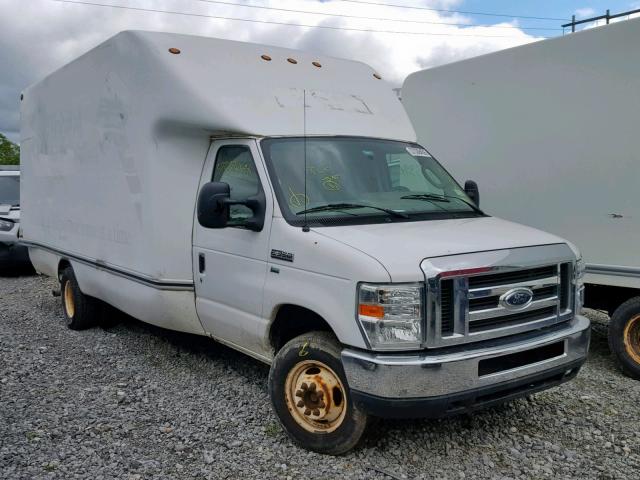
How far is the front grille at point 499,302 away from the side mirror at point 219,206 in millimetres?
1513

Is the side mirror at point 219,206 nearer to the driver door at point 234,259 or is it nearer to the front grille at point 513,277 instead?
the driver door at point 234,259

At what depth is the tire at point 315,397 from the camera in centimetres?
397

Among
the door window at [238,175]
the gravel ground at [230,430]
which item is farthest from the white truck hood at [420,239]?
the gravel ground at [230,430]

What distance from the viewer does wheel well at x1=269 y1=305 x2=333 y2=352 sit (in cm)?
434

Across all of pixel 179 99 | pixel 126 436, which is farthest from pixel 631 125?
pixel 126 436

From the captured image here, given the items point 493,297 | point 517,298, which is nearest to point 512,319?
point 517,298

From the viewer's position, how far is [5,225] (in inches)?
471

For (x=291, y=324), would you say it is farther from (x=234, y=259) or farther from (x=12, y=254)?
(x=12, y=254)

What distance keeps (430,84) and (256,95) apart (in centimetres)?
318

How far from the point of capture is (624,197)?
5.65 meters

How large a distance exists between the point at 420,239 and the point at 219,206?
142 cm

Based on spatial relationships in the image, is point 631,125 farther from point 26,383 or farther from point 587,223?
point 26,383

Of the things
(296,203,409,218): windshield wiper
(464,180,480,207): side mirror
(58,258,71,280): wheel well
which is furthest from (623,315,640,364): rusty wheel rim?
(58,258,71,280): wheel well

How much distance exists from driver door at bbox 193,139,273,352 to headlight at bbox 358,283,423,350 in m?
1.10
